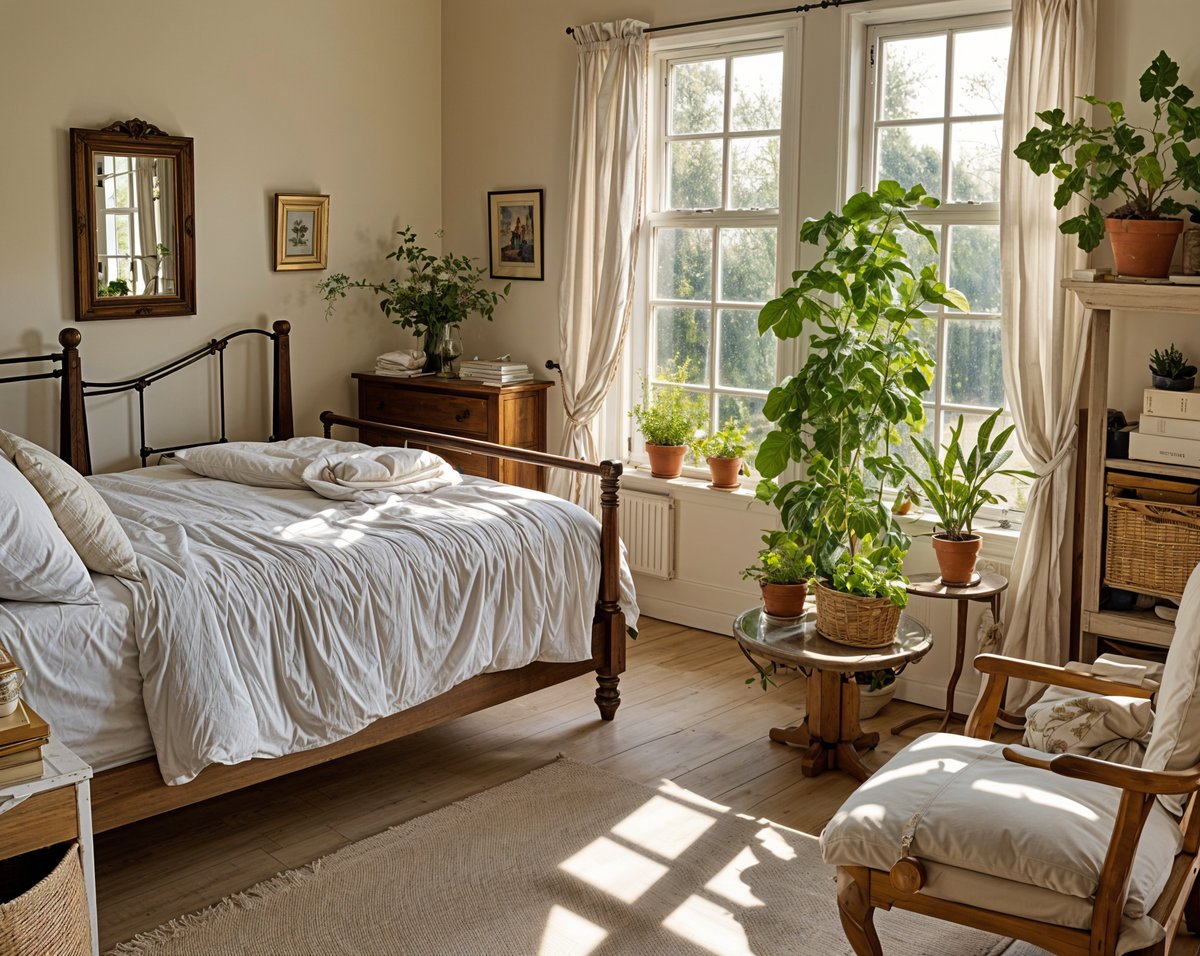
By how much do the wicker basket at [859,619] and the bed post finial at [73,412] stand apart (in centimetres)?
272

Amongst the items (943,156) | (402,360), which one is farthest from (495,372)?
(943,156)

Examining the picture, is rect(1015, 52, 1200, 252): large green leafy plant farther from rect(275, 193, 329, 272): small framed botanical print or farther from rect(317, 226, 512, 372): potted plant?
rect(275, 193, 329, 272): small framed botanical print

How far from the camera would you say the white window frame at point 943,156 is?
4.02 m

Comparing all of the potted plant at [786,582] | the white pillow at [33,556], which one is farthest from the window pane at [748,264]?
the white pillow at [33,556]

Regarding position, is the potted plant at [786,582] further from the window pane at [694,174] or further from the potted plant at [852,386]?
the window pane at [694,174]

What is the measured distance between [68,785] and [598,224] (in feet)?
11.4

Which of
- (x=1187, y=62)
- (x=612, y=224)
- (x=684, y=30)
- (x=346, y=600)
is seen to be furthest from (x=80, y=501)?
(x=1187, y=62)

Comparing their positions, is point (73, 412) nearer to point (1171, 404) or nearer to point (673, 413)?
point (673, 413)

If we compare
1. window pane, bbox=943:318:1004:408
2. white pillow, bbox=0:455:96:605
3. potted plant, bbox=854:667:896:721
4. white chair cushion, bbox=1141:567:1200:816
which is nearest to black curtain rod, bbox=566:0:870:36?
window pane, bbox=943:318:1004:408

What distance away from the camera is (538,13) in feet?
16.9

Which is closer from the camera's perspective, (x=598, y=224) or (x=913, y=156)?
(x=913, y=156)

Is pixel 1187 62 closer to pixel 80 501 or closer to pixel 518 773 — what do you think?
pixel 518 773

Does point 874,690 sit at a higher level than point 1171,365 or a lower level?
lower

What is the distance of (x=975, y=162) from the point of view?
405cm
